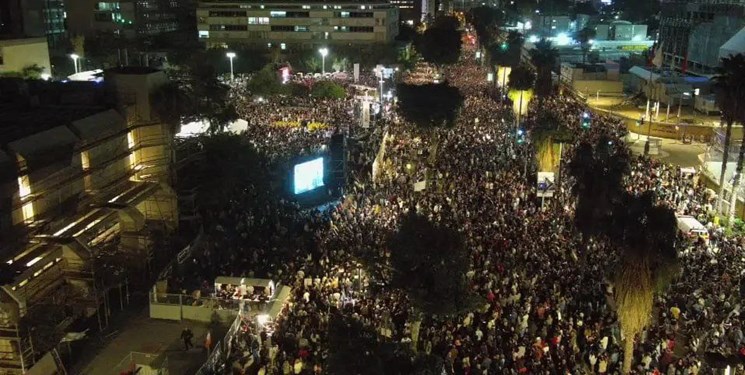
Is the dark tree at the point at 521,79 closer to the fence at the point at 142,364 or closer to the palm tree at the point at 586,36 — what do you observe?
the fence at the point at 142,364

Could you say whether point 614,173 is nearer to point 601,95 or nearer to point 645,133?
point 645,133

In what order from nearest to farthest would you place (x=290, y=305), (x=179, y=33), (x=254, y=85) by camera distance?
1. (x=290, y=305)
2. (x=254, y=85)
3. (x=179, y=33)

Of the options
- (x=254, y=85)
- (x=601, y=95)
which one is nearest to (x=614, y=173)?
(x=254, y=85)

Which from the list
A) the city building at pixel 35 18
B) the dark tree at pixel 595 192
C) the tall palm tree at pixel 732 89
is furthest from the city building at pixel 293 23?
the dark tree at pixel 595 192

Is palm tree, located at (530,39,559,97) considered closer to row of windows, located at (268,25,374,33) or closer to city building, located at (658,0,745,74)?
city building, located at (658,0,745,74)

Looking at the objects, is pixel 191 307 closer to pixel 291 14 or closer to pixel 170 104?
pixel 170 104

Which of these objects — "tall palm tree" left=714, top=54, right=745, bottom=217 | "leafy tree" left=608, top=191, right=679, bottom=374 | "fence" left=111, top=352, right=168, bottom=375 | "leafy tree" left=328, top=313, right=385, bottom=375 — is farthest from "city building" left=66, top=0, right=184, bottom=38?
"leafy tree" left=328, top=313, right=385, bottom=375

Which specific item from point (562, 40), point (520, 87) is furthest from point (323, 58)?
point (562, 40)
